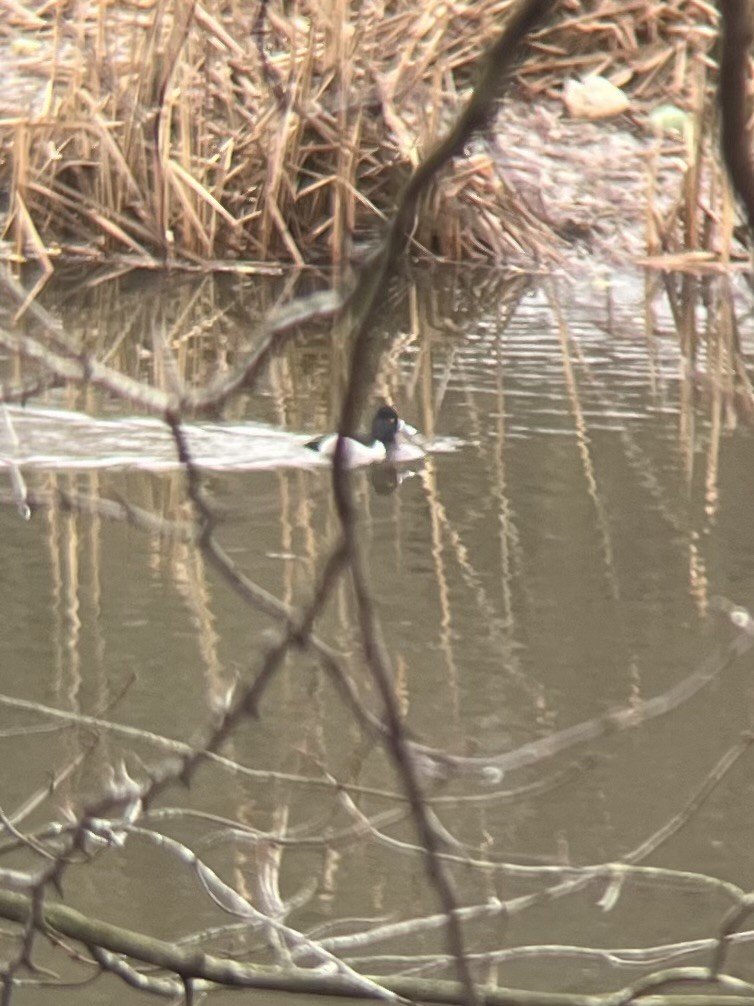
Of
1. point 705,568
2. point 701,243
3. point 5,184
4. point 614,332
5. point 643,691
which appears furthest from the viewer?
point 5,184

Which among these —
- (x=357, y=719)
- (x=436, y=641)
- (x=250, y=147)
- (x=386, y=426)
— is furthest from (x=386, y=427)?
(x=357, y=719)

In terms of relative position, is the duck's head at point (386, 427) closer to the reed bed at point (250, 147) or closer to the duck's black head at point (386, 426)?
the duck's black head at point (386, 426)

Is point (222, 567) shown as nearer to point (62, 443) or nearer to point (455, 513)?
point (455, 513)

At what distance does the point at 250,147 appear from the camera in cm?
940

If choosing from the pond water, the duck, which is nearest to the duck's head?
the duck

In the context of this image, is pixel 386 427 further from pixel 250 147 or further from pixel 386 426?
pixel 250 147

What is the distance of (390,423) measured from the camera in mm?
5855

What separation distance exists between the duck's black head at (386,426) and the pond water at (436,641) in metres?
0.12

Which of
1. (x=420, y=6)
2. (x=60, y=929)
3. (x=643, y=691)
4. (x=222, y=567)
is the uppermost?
(x=420, y=6)

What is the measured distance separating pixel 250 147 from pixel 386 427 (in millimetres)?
3844

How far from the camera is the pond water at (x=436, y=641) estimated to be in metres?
2.60

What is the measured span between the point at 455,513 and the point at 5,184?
220 inches

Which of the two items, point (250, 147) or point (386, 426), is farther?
point (250, 147)

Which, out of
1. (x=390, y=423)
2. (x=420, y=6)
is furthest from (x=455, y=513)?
(x=420, y=6)
